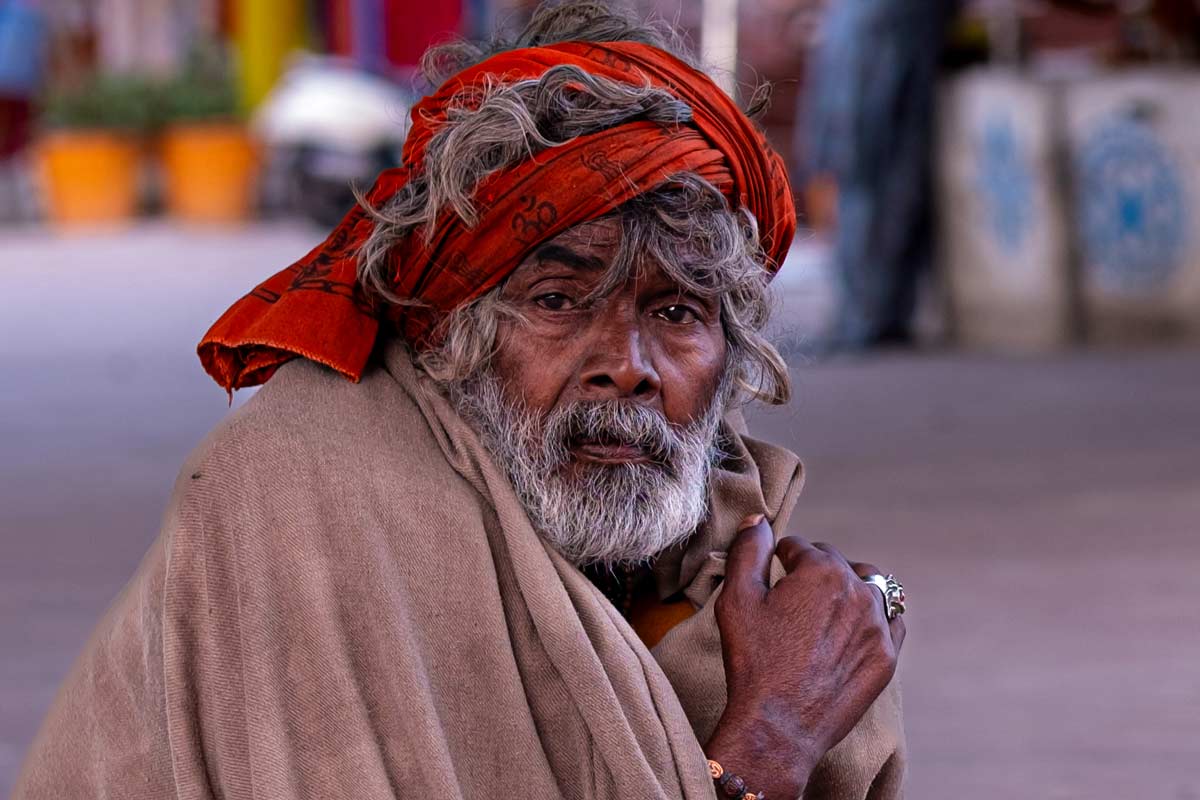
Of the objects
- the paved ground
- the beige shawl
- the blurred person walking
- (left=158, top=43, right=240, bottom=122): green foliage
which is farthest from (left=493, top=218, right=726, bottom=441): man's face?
(left=158, top=43, right=240, bottom=122): green foliage

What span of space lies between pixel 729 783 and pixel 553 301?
1.81 ft

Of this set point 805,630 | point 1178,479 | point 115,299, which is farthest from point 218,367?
point 115,299

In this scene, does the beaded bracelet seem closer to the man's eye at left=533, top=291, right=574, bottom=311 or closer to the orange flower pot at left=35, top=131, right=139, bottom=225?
the man's eye at left=533, top=291, right=574, bottom=311

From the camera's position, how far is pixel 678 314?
2.13 m

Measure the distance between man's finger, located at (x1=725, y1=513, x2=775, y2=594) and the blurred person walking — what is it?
6.40 m

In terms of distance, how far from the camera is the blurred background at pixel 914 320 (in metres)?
4.48

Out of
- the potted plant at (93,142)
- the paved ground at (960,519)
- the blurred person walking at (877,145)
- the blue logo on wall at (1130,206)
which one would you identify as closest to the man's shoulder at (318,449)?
the paved ground at (960,519)

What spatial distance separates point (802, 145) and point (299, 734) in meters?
9.53

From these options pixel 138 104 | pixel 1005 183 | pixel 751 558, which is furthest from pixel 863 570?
pixel 138 104

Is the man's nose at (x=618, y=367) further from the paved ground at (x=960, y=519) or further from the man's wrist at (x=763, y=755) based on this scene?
the paved ground at (x=960, y=519)

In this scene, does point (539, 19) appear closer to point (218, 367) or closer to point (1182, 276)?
point (218, 367)

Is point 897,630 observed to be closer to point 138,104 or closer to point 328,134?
point 328,134

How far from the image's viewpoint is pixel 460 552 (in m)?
1.91

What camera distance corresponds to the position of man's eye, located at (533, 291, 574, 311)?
2082 millimetres
